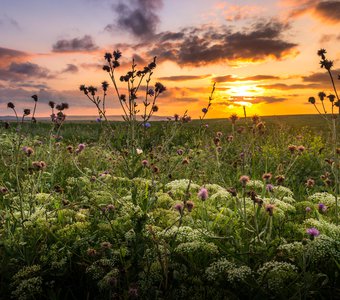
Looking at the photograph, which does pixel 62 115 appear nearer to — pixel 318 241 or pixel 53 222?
pixel 53 222

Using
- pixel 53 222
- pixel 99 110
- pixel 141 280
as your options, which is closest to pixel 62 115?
pixel 99 110

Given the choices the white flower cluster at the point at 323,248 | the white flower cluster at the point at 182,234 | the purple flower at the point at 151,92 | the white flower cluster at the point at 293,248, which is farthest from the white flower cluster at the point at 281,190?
the purple flower at the point at 151,92

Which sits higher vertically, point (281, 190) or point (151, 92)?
point (151, 92)

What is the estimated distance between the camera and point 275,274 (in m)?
2.52

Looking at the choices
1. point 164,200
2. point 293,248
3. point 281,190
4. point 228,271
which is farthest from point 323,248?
point 164,200

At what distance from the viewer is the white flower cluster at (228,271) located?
243 centimetres

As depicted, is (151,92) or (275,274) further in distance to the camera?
(151,92)

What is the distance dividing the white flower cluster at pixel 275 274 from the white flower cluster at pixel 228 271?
93 millimetres

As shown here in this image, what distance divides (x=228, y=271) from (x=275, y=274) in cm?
31

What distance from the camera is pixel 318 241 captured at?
265cm

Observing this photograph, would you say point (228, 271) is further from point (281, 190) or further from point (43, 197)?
point (43, 197)

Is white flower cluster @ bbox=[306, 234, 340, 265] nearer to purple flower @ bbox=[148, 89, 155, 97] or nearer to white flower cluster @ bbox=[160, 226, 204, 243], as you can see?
white flower cluster @ bbox=[160, 226, 204, 243]

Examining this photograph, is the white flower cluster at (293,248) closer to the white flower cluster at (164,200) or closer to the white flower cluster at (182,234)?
the white flower cluster at (182,234)

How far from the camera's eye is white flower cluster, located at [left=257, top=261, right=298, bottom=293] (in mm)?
2451
